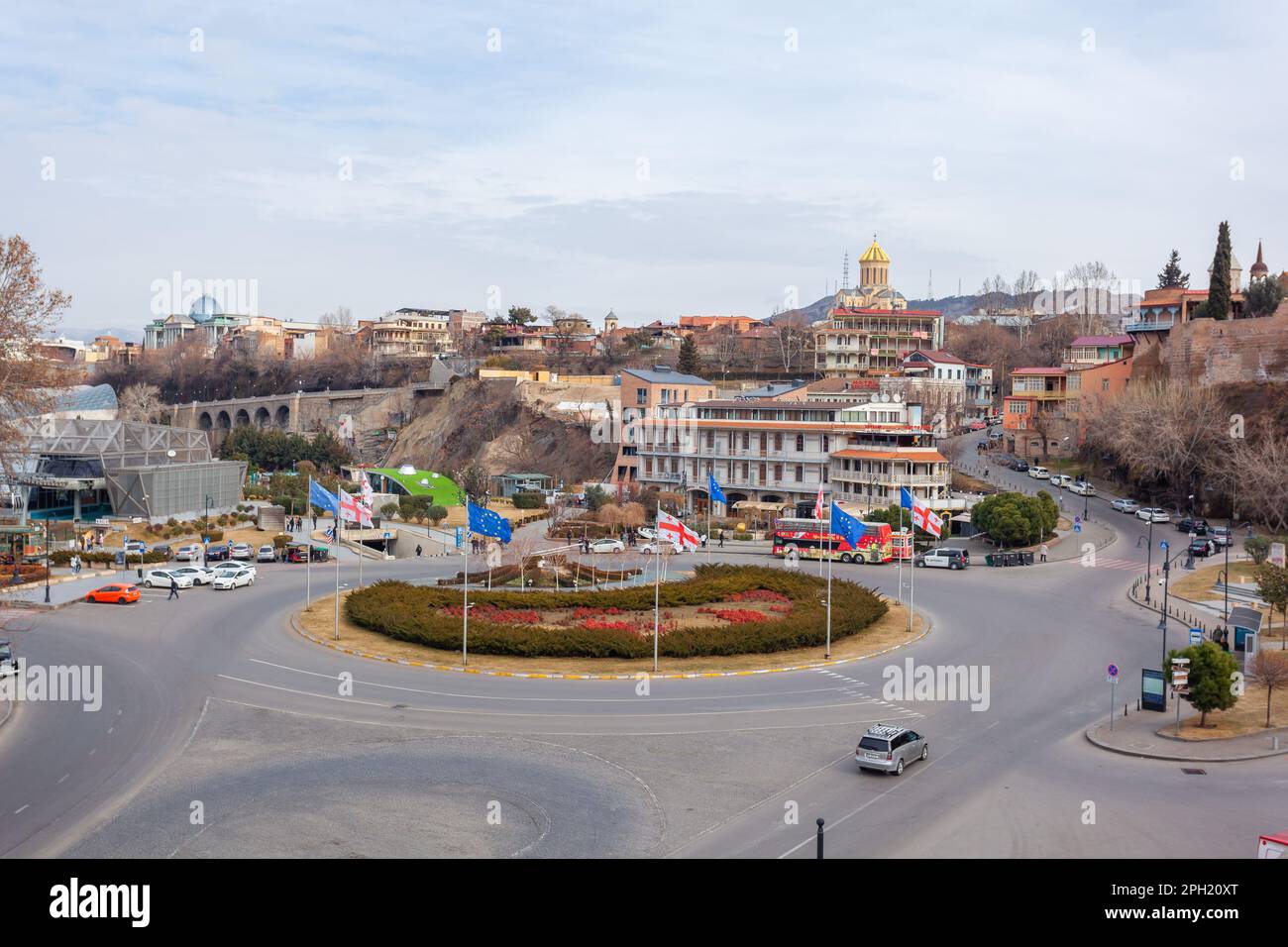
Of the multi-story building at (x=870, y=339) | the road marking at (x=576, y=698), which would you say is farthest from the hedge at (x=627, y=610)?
the multi-story building at (x=870, y=339)

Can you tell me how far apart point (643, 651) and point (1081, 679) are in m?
11.7

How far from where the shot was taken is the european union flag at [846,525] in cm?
3666

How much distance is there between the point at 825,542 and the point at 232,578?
1042 inches

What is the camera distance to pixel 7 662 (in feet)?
96.4

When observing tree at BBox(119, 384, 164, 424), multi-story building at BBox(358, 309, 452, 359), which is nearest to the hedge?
tree at BBox(119, 384, 164, 424)

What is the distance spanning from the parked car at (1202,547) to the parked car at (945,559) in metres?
9.58

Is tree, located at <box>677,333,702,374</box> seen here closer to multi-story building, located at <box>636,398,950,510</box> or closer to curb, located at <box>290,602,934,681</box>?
multi-story building, located at <box>636,398,950,510</box>

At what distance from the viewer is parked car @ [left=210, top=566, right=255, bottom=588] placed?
42875mm

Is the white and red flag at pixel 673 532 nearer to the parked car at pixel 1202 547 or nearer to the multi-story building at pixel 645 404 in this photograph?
the parked car at pixel 1202 547
